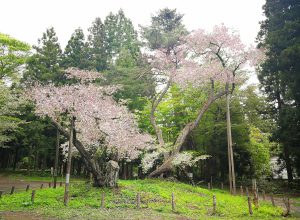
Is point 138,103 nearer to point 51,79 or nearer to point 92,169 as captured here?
point 51,79

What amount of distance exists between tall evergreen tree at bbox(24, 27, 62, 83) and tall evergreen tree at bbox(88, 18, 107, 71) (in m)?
4.98

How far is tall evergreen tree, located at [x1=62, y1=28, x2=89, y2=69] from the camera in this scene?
132 ft

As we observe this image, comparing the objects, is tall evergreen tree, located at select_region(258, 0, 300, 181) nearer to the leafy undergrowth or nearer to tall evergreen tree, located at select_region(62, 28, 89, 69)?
the leafy undergrowth

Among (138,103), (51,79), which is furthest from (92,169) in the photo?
(51,79)

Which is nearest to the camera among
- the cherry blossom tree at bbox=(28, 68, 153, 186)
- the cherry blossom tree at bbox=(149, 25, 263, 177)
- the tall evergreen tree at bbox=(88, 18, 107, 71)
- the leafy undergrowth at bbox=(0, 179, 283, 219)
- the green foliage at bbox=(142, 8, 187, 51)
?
the leafy undergrowth at bbox=(0, 179, 283, 219)

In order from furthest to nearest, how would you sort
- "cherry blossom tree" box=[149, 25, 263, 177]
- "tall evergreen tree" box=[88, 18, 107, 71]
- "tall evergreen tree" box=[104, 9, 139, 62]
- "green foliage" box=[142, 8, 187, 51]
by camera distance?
"tall evergreen tree" box=[104, 9, 139, 62] → "tall evergreen tree" box=[88, 18, 107, 71] → "green foliage" box=[142, 8, 187, 51] → "cherry blossom tree" box=[149, 25, 263, 177]

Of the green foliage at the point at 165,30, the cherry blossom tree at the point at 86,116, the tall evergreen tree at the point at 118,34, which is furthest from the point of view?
the tall evergreen tree at the point at 118,34

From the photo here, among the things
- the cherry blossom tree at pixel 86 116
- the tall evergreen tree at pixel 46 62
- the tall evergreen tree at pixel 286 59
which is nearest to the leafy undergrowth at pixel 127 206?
the cherry blossom tree at pixel 86 116

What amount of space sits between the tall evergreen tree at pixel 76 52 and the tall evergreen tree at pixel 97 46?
3.71ft

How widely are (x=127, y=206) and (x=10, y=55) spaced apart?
21.3 metres

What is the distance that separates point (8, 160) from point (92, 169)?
3971cm

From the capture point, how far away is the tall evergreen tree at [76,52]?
40344mm

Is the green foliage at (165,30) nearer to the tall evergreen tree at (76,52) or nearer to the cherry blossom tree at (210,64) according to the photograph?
the cherry blossom tree at (210,64)

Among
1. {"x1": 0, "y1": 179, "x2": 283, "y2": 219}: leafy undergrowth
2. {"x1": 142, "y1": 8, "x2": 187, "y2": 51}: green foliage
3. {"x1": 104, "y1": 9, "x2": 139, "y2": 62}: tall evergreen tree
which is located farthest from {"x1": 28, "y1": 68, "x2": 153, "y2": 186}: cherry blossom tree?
{"x1": 104, "y1": 9, "x2": 139, "y2": 62}: tall evergreen tree
